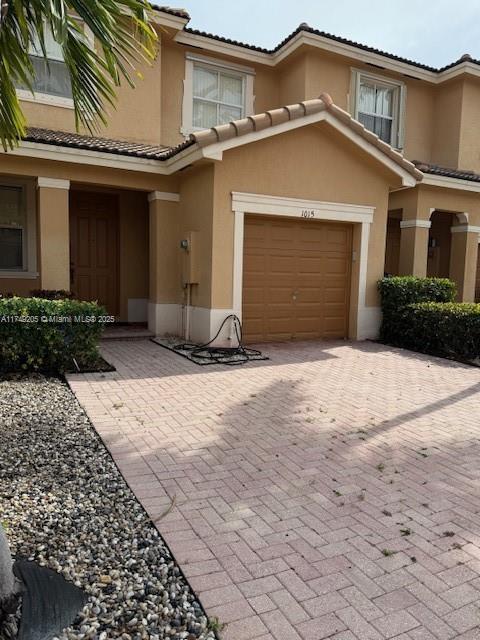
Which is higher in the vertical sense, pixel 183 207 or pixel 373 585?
pixel 183 207

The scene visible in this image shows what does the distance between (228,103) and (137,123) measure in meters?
2.83

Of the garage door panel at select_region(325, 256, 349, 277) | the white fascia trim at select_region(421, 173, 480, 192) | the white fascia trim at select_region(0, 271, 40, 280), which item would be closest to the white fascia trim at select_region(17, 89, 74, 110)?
the white fascia trim at select_region(0, 271, 40, 280)

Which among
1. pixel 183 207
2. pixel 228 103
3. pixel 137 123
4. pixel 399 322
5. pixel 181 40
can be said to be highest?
pixel 181 40

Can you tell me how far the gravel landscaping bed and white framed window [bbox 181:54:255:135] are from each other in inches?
398

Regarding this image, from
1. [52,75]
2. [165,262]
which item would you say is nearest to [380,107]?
[165,262]

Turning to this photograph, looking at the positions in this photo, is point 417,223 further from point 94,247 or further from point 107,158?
point 94,247

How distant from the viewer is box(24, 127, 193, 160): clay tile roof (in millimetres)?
9188

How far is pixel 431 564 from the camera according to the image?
2.88 metres

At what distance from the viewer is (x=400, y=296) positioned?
35.0 ft

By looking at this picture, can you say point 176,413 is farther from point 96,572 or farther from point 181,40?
point 181,40

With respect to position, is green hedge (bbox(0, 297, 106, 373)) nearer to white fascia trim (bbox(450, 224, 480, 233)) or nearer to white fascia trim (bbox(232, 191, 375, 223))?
white fascia trim (bbox(232, 191, 375, 223))

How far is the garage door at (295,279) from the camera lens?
395 inches

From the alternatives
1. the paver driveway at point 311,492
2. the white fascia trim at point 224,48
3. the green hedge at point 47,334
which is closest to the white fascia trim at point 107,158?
the green hedge at point 47,334

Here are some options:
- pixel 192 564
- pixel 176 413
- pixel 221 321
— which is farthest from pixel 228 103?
pixel 192 564
